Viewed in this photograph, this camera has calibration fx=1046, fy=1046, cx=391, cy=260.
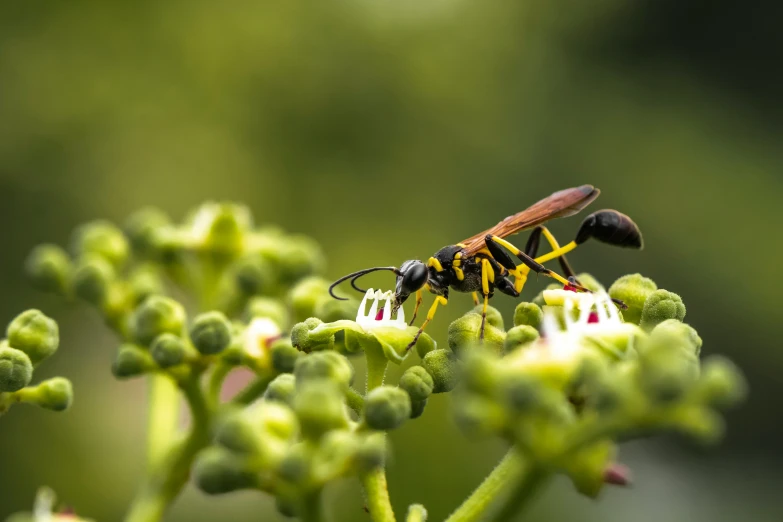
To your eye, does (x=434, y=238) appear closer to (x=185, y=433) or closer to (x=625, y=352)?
(x=185, y=433)

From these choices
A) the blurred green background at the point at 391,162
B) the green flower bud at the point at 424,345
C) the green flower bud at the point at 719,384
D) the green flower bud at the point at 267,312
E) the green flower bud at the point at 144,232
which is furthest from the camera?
the blurred green background at the point at 391,162

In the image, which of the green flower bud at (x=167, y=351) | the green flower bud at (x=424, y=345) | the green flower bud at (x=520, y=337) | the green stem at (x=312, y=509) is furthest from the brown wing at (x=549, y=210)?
the green stem at (x=312, y=509)

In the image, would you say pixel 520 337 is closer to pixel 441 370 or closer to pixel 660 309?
pixel 441 370

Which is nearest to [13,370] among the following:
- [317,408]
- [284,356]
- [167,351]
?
[167,351]

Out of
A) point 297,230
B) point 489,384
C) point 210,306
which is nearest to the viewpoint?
point 489,384

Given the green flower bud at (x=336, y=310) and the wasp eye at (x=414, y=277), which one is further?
the wasp eye at (x=414, y=277)

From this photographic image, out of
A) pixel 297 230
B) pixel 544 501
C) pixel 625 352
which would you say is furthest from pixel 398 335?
pixel 297 230

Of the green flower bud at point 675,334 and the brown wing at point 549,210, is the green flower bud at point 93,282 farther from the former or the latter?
the green flower bud at point 675,334
